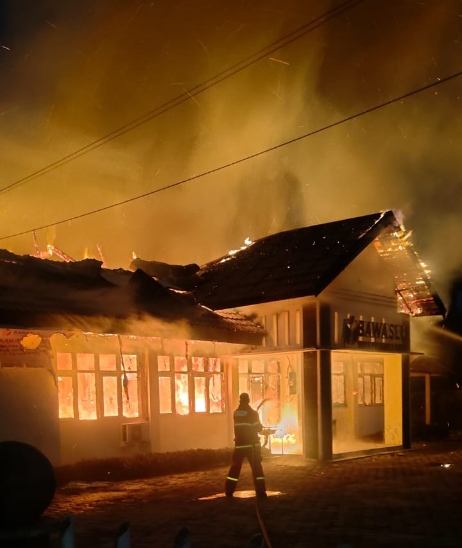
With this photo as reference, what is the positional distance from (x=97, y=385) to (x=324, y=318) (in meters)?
5.80

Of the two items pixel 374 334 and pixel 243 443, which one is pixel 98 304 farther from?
pixel 374 334

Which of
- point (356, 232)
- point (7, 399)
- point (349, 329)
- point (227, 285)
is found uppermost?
point (356, 232)

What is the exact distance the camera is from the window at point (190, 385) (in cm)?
1614

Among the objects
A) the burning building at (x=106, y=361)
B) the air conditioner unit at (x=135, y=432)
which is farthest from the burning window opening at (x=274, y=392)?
the air conditioner unit at (x=135, y=432)

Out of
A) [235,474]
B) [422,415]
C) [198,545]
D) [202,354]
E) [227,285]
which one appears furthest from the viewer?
[422,415]

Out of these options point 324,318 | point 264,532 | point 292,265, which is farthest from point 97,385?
point 264,532

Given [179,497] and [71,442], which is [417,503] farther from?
[71,442]

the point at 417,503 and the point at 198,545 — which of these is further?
the point at 417,503

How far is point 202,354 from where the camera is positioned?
56.7 feet

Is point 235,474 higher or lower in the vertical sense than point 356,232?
lower

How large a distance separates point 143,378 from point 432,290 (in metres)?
9.47

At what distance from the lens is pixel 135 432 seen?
49.4 ft

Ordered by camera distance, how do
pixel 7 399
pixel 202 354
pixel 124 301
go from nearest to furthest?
pixel 7 399 < pixel 124 301 < pixel 202 354

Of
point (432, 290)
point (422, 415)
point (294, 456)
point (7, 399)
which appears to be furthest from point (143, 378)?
point (422, 415)
